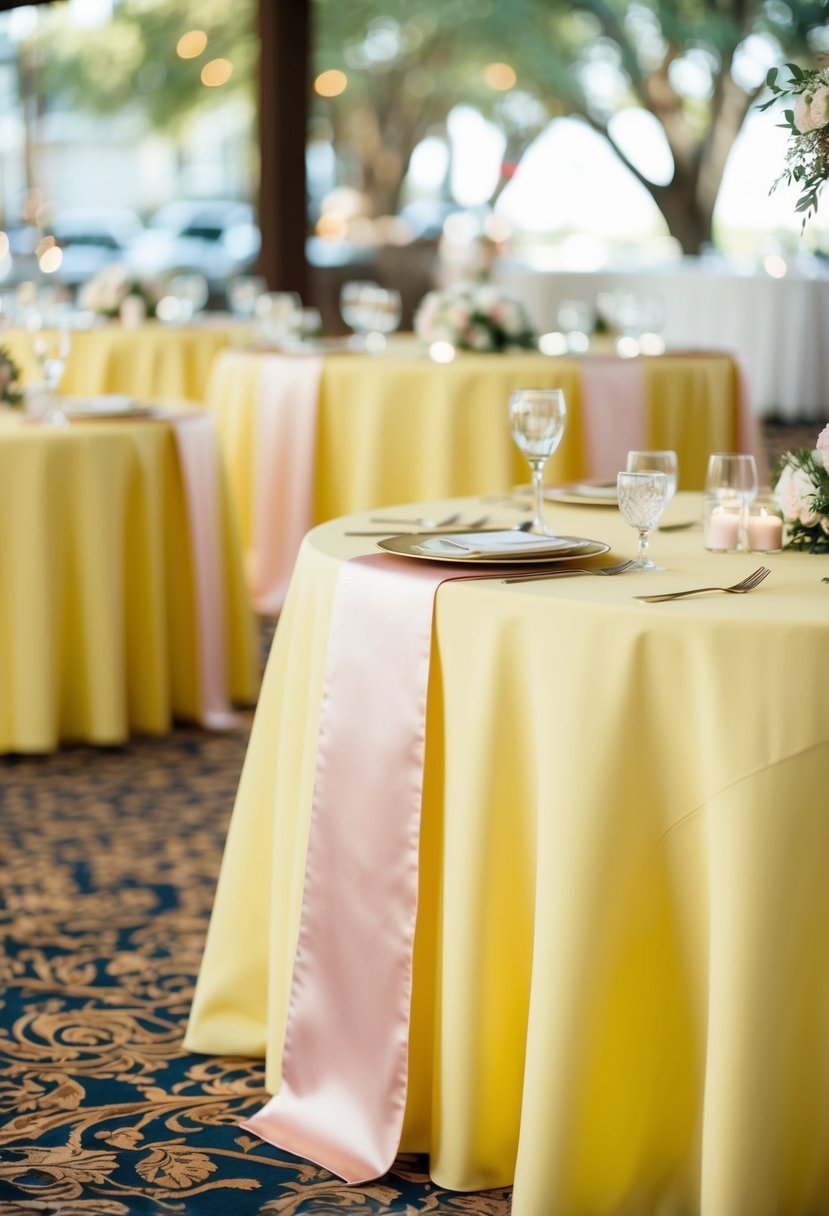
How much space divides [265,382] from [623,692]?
433cm

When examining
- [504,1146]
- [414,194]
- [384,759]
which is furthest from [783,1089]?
[414,194]

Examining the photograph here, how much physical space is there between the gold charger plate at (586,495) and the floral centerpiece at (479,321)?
291cm

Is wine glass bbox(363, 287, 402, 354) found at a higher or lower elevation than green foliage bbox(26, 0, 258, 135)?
lower

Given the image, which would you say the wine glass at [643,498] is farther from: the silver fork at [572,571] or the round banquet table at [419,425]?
the round banquet table at [419,425]

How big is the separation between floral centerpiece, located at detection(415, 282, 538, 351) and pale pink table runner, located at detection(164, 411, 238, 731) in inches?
53.1

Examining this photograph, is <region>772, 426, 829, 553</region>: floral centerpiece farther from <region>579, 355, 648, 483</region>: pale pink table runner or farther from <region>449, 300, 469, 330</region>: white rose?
<region>449, 300, 469, 330</region>: white rose

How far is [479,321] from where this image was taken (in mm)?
5977

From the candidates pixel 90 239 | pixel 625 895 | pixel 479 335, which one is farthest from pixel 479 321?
pixel 90 239

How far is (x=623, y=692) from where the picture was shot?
6.69 ft

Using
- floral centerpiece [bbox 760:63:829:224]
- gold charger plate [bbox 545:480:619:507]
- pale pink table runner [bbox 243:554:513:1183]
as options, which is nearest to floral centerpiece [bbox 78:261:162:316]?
gold charger plate [bbox 545:480:619:507]

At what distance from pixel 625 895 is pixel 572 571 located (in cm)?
45

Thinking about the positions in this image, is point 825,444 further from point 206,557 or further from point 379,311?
point 379,311

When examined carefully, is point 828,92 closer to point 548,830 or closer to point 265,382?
point 548,830

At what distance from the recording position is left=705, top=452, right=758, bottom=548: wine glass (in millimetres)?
2562
